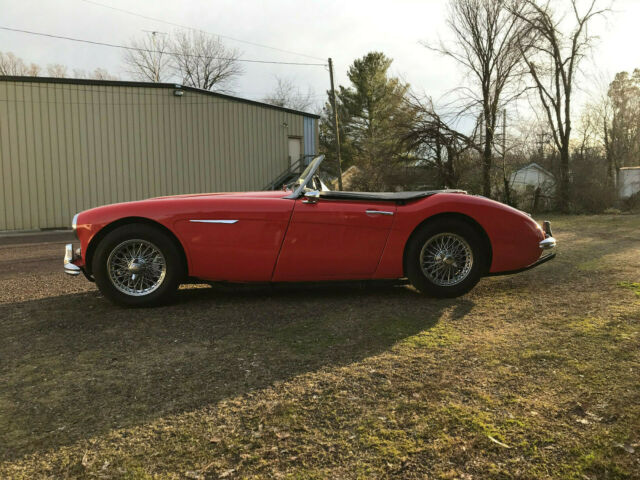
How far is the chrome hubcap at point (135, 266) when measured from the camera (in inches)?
161

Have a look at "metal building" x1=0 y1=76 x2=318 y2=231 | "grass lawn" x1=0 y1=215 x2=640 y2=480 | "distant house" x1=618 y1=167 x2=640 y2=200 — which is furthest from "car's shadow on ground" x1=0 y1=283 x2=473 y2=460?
"distant house" x1=618 y1=167 x2=640 y2=200

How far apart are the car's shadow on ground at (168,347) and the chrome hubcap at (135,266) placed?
231 mm

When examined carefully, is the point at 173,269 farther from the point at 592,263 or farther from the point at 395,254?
the point at 592,263

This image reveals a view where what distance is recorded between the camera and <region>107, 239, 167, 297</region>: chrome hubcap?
408 cm

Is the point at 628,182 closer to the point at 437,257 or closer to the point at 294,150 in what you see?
the point at 294,150

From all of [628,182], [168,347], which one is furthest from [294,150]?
[168,347]

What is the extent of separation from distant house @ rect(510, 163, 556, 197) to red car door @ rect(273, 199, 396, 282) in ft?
63.7

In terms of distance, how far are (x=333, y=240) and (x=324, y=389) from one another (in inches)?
73.4

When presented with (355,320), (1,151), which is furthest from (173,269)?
(1,151)

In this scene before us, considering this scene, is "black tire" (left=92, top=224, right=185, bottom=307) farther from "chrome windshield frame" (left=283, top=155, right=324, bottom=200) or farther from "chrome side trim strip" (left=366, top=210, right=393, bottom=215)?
"chrome side trim strip" (left=366, top=210, right=393, bottom=215)

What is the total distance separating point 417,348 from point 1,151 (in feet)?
58.3

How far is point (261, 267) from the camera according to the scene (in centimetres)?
416

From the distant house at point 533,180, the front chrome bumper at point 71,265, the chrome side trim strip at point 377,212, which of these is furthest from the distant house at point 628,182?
the front chrome bumper at point 71,265

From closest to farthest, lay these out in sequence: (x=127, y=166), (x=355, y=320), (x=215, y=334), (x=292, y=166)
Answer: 1. (x=215, y=334)
2. (x=355, y=320)
3. (x=127, y=166)
4. (x=292, y=166)
